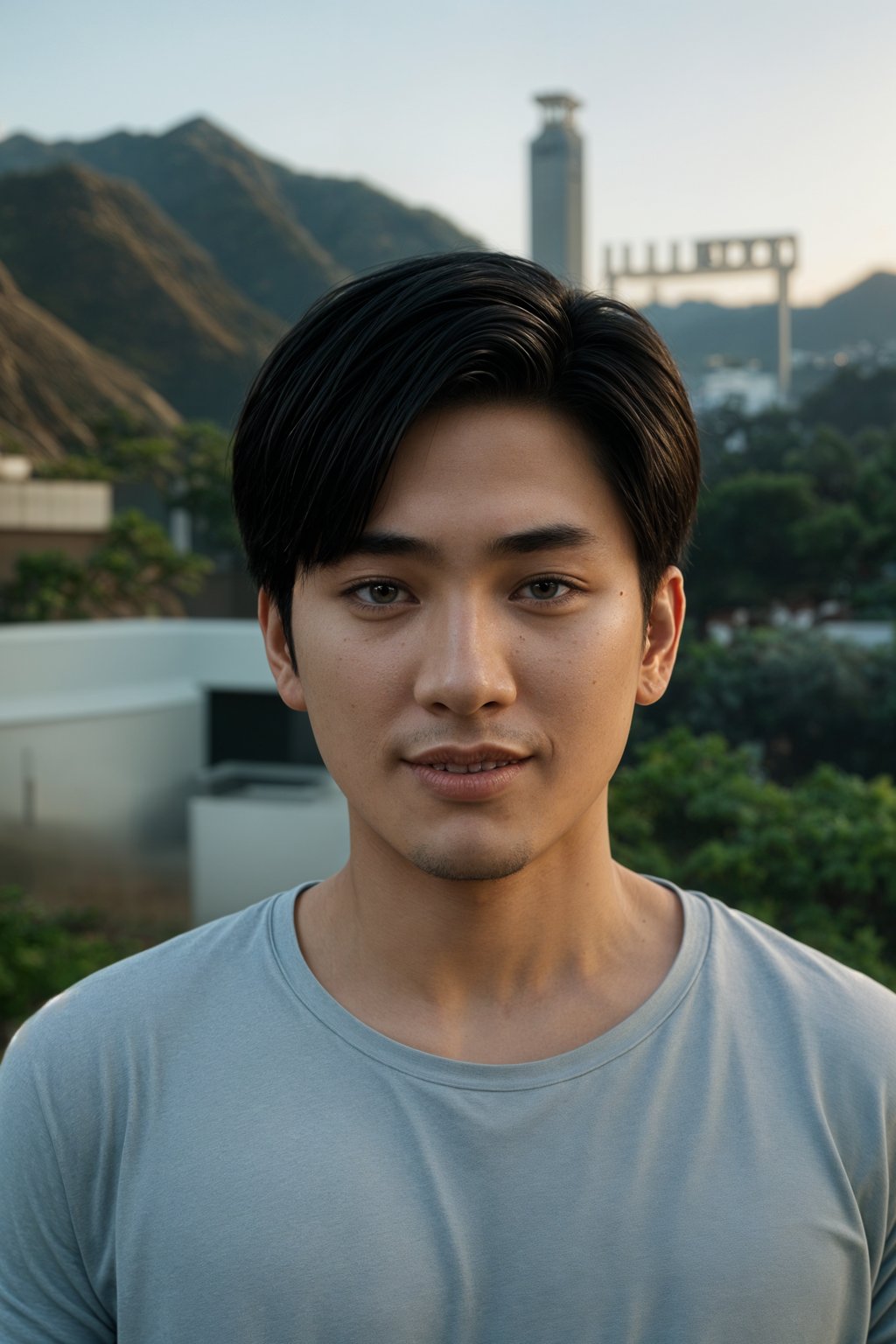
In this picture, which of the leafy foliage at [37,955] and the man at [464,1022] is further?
the leafy foliage at [37,955]

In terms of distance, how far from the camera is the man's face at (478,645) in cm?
118

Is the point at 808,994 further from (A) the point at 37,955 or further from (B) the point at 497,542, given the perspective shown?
(A) the point at 37,955

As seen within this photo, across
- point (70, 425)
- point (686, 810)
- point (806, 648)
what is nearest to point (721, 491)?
point (806, 648)

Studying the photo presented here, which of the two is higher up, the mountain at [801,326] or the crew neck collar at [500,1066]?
the mountain at [801,326]

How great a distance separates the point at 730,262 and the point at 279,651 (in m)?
11.3

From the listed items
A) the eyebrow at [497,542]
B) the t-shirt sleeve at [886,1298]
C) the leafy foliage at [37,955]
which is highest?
the eyebrow at [497,542]

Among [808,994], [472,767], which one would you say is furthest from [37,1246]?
[808,994]

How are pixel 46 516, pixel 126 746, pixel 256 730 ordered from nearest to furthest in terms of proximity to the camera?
1. pixel 256 730
2. pixel 126 746
3. pixel 46 516

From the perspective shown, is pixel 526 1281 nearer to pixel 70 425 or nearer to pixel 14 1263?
pixel 14 1263

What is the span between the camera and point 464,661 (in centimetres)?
116

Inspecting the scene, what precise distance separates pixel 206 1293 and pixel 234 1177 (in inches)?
3.7

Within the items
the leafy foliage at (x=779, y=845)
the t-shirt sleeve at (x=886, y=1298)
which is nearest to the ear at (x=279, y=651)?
the t-shirt sleeve at (x=886, y=1298)

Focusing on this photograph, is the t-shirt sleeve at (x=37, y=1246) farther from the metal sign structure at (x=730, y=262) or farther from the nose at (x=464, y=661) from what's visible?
the metal sign structure at (x=730, y=262)

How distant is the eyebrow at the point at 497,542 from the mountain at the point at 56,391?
58.2 ft
